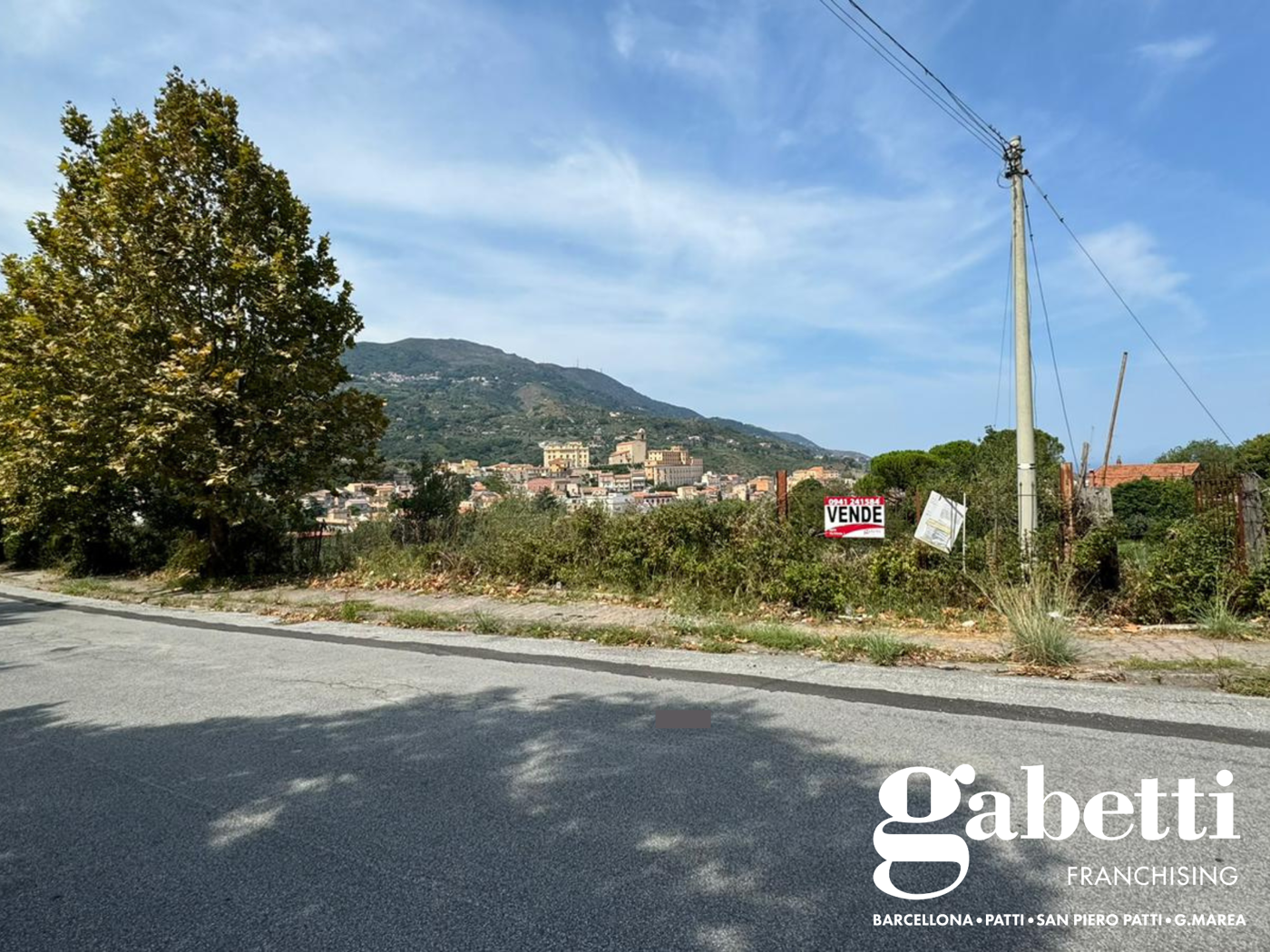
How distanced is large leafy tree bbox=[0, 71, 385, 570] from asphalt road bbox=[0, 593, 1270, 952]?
8.61 m

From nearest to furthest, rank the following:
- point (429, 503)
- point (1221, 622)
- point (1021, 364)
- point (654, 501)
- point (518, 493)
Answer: point (1221, 622) < point (1021, 364) < point (654, 501) < point (518, 493) < point (429, 503)

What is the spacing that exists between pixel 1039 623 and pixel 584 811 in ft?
15.6

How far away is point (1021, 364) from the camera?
36.4ft

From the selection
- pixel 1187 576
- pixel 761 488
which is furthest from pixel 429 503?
pixel 1187 576

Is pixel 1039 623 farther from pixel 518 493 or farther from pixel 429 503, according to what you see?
pixel 429 503

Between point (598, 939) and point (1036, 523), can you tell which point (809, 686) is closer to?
point (598, 939)

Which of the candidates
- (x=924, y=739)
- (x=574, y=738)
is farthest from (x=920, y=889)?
(x=574, y=738)

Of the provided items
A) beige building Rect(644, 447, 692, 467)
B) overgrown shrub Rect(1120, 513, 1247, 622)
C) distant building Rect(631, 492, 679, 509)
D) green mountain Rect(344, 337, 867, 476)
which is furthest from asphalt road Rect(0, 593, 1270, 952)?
beige building Rect(644, 447, 692, 467)

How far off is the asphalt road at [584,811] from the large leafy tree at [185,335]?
861 cm

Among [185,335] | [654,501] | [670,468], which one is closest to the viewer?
[654,501]

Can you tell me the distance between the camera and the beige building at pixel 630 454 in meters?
71.9

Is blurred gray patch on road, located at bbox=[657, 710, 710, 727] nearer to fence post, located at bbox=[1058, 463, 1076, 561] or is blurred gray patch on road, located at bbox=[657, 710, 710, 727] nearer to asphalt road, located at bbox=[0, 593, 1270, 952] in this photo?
asphalt road, located at bbox=[0, 593, 1270, 952]

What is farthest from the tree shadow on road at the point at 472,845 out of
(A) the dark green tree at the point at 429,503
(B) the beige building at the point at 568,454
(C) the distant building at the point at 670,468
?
(B) the beige building at the point at 568,454

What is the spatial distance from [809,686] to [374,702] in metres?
3.29
